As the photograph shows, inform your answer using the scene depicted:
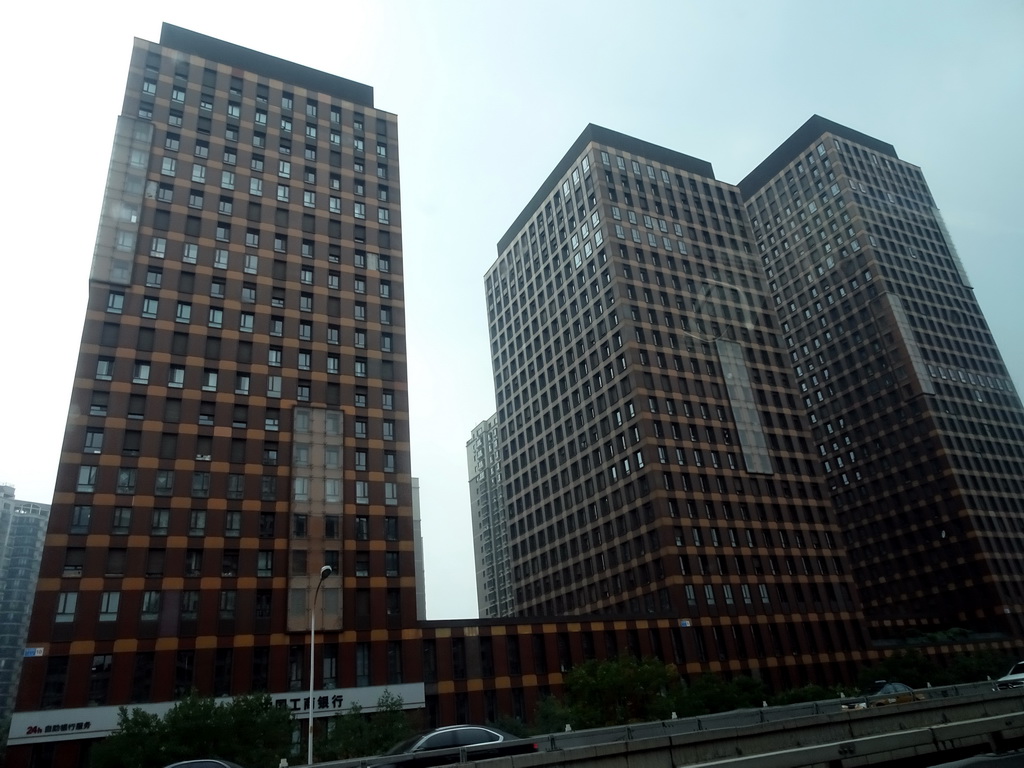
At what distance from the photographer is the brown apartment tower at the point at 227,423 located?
45719 millimetres

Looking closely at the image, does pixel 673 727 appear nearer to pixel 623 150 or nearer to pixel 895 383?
pixel 623 150

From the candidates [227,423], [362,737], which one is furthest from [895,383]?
[362,737]

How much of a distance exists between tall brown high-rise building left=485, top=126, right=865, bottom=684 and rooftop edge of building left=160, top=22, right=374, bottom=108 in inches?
1211

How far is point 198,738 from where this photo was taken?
30797 millimetres

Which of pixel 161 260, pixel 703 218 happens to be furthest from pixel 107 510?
pixel 703 218

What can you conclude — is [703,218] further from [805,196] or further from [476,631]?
[476,631]

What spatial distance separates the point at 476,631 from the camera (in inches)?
2216

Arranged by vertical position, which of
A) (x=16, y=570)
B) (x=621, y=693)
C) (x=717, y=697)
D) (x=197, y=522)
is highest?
(x=16, y=570)

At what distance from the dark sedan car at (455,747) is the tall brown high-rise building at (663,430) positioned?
48.6 meters

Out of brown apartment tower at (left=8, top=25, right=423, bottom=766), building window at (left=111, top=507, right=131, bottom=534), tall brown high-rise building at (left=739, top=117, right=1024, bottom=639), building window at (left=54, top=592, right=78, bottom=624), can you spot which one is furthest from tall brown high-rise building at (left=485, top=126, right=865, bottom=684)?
building window at (left=54, top=592, right=78, bottom=624)

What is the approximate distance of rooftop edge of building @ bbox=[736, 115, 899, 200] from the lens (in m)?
119

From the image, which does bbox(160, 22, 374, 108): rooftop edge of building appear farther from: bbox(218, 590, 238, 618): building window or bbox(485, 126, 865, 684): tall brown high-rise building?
bbox(218, 590, 238, 618): building window

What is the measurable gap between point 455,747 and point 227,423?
40747 mm

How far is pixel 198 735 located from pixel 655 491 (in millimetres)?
48819
